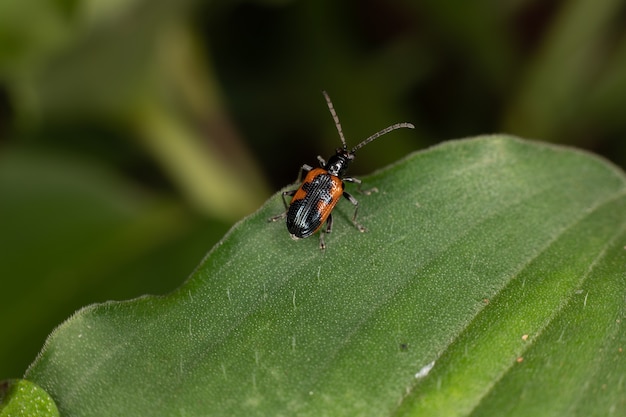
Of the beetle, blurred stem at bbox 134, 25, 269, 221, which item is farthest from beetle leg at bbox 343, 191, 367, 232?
blurred stem at bbox 134, 25, 269, 221

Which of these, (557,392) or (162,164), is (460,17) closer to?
(162,164)

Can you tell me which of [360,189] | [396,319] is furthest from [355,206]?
[396,319]

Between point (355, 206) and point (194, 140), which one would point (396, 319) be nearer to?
point (355, 206)

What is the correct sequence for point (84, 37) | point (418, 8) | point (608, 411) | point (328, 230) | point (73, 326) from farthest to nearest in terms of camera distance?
point (418, 8)
point (84, 37)
point (328, 230)
point (73, 326)
point (608, 411)

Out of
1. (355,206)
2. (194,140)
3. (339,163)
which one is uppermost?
(355,206)

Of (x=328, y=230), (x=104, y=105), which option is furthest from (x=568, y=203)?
(x=104, y=105)

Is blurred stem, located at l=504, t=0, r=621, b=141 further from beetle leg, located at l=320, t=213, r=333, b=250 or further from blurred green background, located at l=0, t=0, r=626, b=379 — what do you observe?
beetle leg, located at l=320, t=213, r=333, b=250
